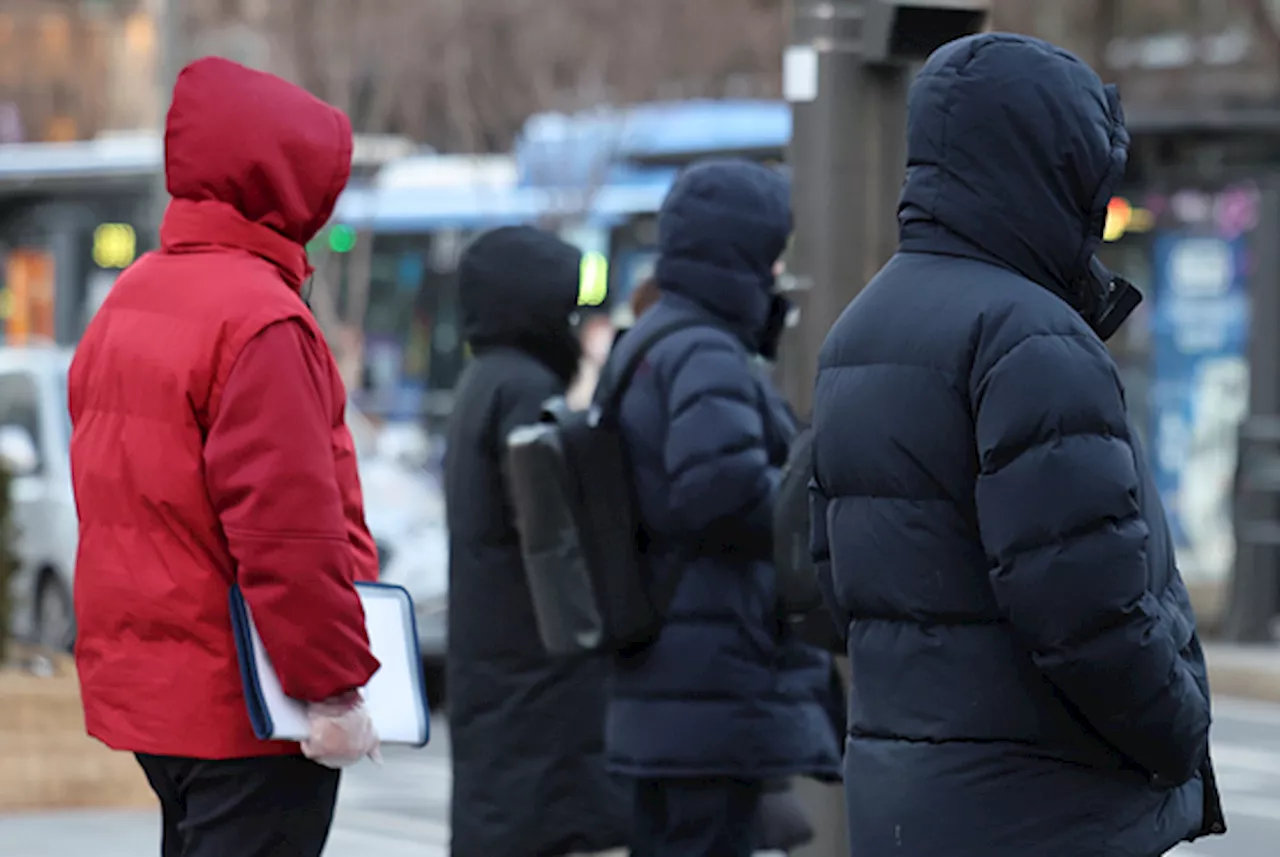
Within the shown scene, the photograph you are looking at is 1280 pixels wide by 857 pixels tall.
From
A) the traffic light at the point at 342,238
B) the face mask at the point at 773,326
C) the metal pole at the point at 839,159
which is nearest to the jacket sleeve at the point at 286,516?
the face mask at the point at 773,326

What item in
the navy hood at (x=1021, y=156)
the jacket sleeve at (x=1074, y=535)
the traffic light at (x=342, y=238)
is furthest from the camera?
the traffic light at (x=342, y=238)

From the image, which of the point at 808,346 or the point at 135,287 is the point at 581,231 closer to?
the point at 808,346

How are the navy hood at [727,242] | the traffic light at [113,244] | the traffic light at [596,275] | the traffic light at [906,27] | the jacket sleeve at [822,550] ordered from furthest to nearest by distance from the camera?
the traffic light at [113,244] < the traffic light at [596,275] < the traffic light at [906,27] < the navy hood at [727,242] < the jacket sleeve at [822,550]

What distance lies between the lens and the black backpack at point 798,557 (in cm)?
525

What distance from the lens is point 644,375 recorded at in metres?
5.75

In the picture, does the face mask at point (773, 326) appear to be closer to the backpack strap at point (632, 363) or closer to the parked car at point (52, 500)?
the backpack strap at point (632, 363)

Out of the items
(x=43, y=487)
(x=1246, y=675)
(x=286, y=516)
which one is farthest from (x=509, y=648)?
(x=43, y=487)

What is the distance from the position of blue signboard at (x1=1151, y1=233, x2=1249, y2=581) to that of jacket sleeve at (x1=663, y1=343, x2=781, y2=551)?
1519 centimetres

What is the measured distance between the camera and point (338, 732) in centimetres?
407

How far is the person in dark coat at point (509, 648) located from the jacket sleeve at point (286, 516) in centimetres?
227

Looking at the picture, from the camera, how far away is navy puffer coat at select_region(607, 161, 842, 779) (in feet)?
18.4

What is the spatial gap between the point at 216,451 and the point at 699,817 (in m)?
1.98

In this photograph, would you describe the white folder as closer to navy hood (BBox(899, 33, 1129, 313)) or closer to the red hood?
the red hood

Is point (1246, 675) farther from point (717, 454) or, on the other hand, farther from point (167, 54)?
point (717, 454)
